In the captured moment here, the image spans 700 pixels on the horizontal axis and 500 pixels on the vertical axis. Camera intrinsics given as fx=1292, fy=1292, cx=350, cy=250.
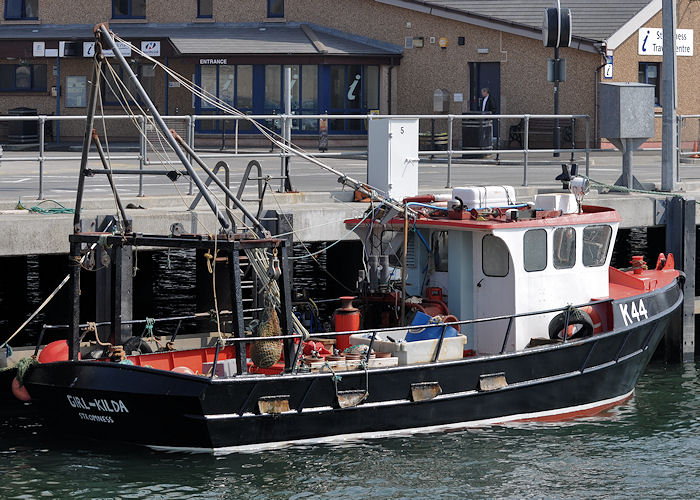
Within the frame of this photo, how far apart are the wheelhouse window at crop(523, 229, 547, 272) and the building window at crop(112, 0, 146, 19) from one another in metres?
26.2

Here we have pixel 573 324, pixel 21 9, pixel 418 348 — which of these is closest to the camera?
pixel 418 348

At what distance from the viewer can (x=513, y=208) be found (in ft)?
48.2

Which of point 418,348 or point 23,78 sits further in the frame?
point 23,78

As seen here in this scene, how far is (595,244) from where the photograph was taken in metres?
14.8

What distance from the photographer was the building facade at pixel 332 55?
33.5 meters

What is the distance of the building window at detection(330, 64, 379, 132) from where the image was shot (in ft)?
119

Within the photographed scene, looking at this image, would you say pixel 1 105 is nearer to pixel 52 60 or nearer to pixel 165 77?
pixel 52 60

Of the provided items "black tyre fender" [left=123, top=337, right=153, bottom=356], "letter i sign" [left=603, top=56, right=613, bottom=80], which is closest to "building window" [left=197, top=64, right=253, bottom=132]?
"letter i sign" [left=603, top=56, right=613, bottom=80]

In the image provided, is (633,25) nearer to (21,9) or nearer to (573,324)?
(21,9)

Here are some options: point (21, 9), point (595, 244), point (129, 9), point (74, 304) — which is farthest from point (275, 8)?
point (74, 304)

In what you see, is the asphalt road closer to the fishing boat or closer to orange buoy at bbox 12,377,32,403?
orange buoy at bbox 12,377,32,403

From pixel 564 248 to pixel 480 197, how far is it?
110 cm

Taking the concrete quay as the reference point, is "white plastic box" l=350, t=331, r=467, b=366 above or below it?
below

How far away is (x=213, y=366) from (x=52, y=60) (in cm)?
2742
